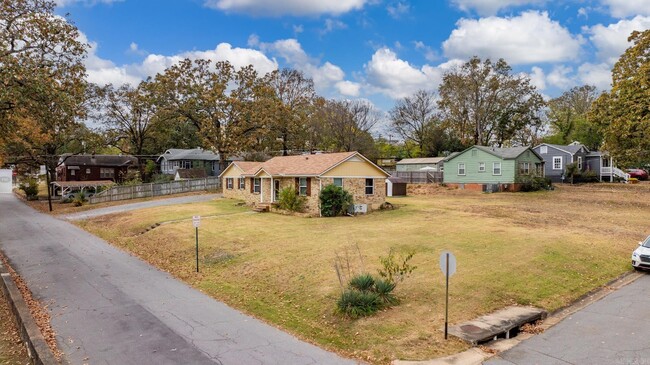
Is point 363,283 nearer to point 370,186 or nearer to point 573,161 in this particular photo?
point 370,186

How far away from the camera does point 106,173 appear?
2436 inches

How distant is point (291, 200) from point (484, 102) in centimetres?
3757

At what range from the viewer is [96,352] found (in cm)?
Result: 873

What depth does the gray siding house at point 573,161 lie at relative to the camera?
48.8 metres

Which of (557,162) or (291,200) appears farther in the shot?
(557,162)

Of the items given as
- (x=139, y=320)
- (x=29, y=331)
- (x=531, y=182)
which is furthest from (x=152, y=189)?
(x=531, y=182)

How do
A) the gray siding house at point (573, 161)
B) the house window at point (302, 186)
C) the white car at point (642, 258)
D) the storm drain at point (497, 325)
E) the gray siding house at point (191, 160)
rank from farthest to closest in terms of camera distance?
the gray siding house at point (191, 160), the gray siding house at point (573, 161), the house window at point (302, 186), the white car at point (642, 258), the storm drain at point (497, 325)

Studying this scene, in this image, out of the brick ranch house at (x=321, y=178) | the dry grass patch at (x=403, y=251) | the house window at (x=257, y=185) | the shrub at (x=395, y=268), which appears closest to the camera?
the dry grass patch at (x=403, y=251)

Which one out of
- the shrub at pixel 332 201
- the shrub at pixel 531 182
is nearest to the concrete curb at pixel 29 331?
the shrub at pixel 332 201

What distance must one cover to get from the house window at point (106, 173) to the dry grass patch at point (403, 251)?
36.7 metres

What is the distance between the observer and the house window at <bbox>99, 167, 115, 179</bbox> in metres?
61.4

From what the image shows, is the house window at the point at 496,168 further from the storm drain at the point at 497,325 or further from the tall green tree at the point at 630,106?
the storm drain at the point at 497,325

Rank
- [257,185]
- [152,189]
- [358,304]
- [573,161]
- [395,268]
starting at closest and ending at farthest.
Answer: [358,304], [395,268], [257,185], [152,189], [573,161]

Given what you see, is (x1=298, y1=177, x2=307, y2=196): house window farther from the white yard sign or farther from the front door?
the white yard sign
